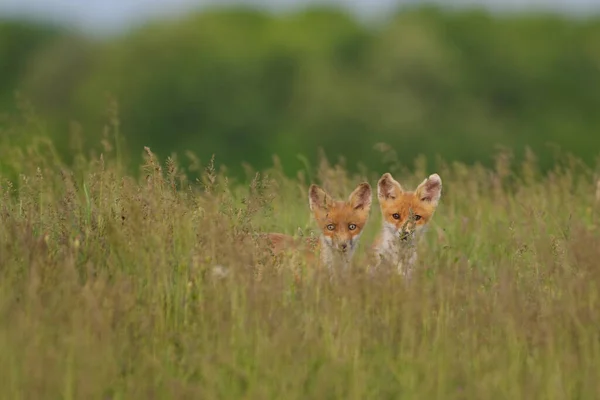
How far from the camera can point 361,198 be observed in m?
8.56

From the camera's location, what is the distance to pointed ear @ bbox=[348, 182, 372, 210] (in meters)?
8.49

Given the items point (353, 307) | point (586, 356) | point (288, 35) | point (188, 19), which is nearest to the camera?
point (586, 356)

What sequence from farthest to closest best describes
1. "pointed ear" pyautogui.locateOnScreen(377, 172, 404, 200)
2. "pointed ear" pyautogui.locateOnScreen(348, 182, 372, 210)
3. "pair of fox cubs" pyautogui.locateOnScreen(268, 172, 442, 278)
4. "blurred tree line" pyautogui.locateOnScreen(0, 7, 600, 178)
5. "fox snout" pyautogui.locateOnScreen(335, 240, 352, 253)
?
"blurred tree line" pyautogui.locateOnScreen(0, 7, 600, 178) → "pointed ear" pyautogui.locateOnScreen(377, 172, 404, 200) → "pointed ear" pyautogui.locateOnScreen(348, 182, 372, 210) → "pair of fox cubs" pyautogui.locateOnScreen(268, 172, 442, 278) → "fox snout" pyautogui.locateOnScreen(335, 240, 352, 253)

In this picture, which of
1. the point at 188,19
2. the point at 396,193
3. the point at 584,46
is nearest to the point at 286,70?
the point at 188,19

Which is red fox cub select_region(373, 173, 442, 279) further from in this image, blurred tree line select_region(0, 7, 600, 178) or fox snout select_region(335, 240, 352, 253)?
blurred tree line select_region(0, 7, 600, 178)

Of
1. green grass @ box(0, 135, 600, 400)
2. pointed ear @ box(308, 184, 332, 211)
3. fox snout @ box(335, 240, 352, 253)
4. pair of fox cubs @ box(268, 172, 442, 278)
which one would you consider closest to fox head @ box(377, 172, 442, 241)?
pair of fox cubs @ box(268, 172, 442, 278)

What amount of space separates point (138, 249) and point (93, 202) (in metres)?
1.00

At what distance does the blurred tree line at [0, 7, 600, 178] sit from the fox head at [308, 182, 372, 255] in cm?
2892

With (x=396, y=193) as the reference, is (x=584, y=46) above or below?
above

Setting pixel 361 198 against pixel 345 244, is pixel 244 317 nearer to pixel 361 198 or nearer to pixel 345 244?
pixel 345 244

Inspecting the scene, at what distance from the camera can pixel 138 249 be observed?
20.3 feet

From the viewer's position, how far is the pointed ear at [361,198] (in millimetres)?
8492

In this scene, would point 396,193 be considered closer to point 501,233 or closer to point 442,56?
point 501,233

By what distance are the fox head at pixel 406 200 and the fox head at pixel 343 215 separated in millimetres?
211
